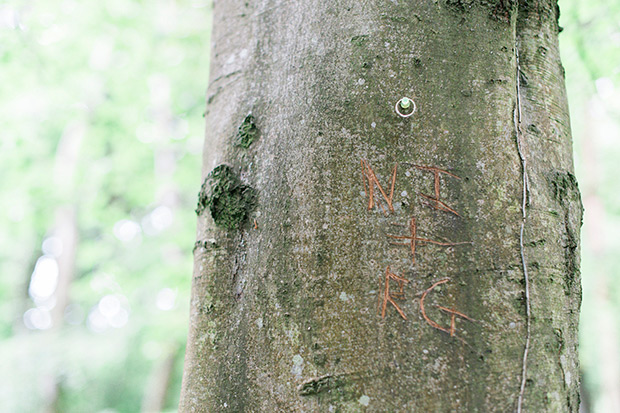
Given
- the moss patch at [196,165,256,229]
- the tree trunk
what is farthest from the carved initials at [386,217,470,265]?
the moss patch at [196,165,256,229]

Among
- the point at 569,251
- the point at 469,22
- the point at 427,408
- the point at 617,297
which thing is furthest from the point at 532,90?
the point at 617,297

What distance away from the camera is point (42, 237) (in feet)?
62.6

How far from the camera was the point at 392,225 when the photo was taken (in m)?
1.03

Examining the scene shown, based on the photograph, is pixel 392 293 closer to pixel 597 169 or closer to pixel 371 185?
pixel 371 185

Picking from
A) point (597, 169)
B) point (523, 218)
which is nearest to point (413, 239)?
point (523, 218)

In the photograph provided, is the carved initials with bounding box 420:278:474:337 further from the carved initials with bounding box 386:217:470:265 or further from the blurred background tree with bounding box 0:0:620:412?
the blurred background tree with bounding box 0:0:620:412

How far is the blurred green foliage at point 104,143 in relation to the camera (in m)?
5.10

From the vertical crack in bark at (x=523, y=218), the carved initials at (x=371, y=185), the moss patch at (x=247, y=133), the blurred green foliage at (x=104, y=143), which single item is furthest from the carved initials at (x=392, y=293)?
the blurred green foliage at (x=104, y=143)

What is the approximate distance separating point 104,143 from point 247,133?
7.82m

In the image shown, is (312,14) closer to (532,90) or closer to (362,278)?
(532,90)

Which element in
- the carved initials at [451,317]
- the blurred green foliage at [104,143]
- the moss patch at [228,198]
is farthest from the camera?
the blurred green foliage at [104,143]

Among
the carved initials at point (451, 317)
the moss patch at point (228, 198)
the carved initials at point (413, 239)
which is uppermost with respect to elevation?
the moss patch at point (228, 198)

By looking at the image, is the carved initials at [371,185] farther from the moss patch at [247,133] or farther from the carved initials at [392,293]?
the moss patch at [247,133]

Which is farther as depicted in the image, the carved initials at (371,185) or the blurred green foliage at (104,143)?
the blurred green foliage at (104,143)
